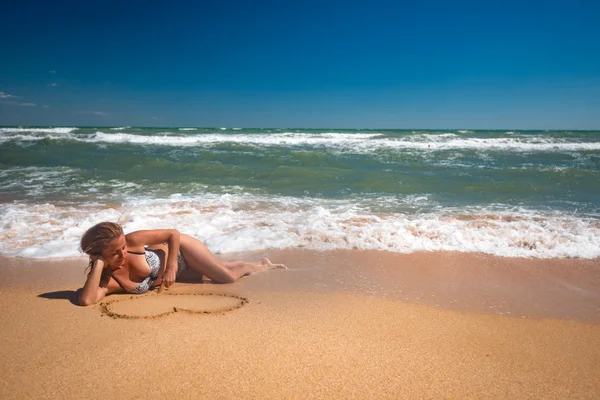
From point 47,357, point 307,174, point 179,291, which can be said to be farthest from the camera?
point 307,174

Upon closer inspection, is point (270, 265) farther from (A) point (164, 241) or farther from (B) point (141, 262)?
(B) point (141, 262)

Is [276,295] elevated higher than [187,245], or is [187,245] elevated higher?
[187,245]

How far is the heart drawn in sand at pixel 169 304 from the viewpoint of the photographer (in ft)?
9.62

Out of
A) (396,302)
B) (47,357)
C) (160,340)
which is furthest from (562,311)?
(47,357)

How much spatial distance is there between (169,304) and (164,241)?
608 millimetres

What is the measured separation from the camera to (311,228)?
5590 mm

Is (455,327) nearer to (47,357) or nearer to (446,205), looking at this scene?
(47,357)

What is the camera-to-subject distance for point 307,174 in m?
12.1

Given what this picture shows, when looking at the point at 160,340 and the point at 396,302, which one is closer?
the point at 160,340

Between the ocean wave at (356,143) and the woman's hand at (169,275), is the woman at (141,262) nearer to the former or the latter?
the woman's hand at (169,275)

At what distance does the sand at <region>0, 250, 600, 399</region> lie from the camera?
209 cm

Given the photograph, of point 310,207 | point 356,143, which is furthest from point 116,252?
point 356,143

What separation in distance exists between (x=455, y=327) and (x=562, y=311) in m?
1.07

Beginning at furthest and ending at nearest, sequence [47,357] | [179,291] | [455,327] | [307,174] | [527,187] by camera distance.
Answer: [307,174], [527,187], [179,291], [455,327], [47,357]
